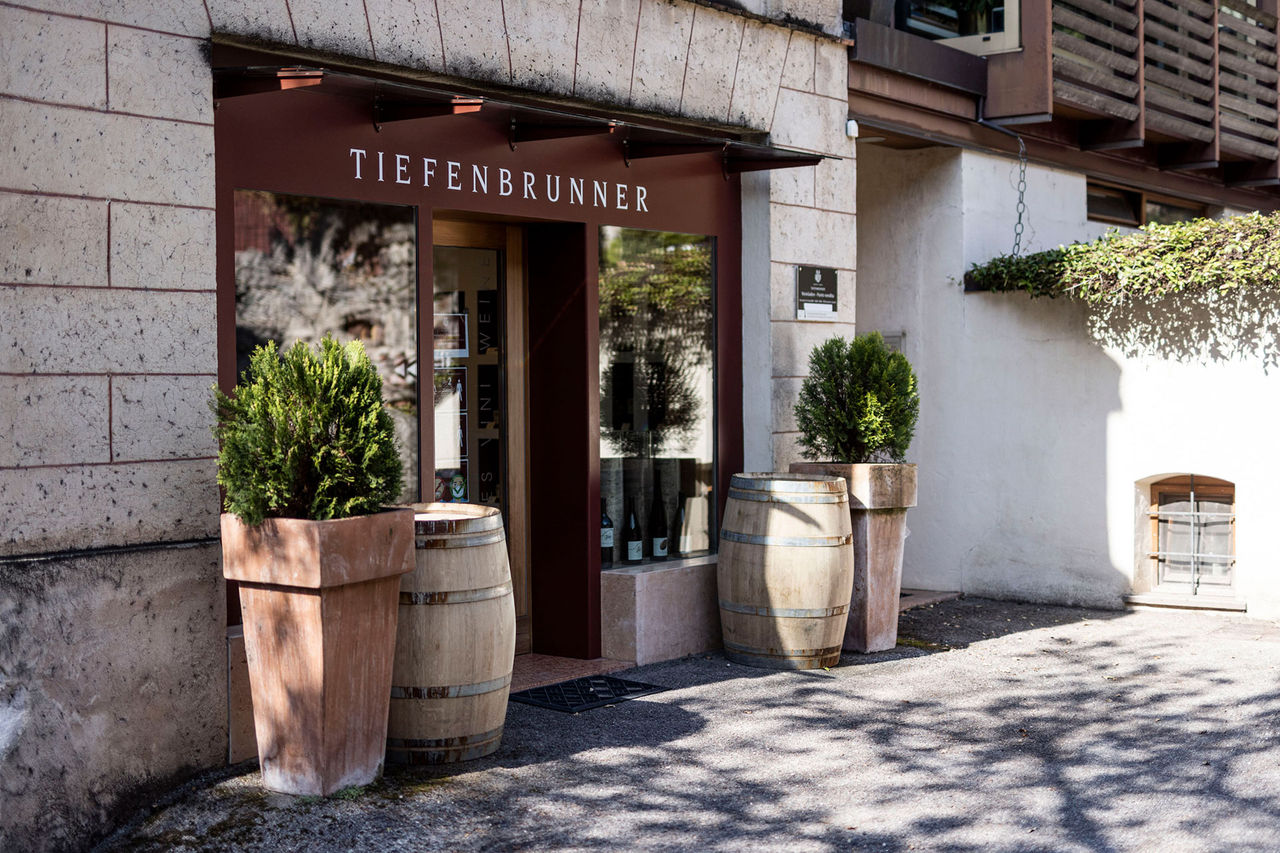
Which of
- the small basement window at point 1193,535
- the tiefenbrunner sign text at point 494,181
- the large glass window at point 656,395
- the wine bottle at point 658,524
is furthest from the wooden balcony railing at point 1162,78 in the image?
the wine bottle at point 658,524

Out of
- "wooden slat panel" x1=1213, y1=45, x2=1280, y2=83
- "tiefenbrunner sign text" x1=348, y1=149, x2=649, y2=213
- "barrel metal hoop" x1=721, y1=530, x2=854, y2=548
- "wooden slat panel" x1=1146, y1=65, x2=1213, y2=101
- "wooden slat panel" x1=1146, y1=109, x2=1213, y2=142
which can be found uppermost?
"wooden slat panel" x1=1213, y1=45, x2=1280, y2=83

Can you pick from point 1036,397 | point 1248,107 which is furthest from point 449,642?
point 1248,107

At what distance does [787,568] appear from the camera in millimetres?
6320

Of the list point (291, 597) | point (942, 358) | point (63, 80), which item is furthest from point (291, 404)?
point (942, 358)

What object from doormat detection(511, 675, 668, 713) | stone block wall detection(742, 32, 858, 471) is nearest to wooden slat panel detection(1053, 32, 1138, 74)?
stone block wall detection(742, 32, 858, 471)

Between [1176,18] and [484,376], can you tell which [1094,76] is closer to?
[1176,18]

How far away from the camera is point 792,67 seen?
743cm

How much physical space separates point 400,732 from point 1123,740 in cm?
279

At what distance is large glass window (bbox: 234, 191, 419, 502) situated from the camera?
511 centimetres

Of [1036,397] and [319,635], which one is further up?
[1036,397]

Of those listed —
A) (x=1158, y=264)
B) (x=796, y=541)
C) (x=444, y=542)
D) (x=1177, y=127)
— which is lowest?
(x=796, y=541)

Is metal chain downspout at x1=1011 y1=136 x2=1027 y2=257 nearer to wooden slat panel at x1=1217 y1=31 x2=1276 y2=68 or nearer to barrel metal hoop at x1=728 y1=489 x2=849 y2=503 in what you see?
wooden slat panel at x1=1217 y1=31 x2=1276 y2=68

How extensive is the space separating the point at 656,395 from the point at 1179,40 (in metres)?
5.49

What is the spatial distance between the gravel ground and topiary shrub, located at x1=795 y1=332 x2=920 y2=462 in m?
1.14
